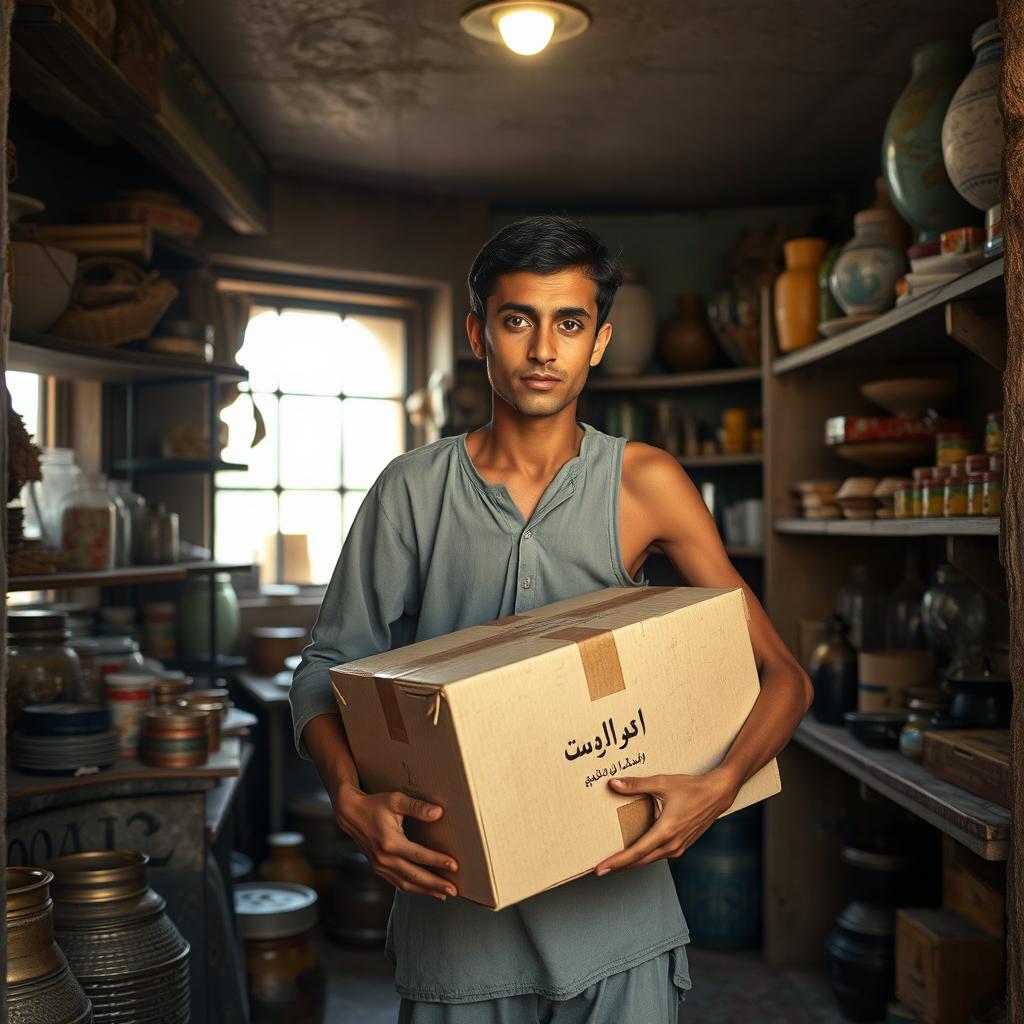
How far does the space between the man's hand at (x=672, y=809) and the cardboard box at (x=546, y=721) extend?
2 centimetres

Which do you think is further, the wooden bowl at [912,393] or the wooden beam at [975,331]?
the wooden bowl at [912,393]

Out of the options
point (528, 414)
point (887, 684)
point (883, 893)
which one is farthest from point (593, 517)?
point (883, 893)

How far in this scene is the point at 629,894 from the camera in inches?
61.9

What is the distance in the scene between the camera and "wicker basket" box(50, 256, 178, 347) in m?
2.97

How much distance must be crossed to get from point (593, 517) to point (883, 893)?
7.13 ft

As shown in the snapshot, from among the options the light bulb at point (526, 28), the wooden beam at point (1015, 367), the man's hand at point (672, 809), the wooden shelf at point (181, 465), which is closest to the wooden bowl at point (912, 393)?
the light bulb at point (526, 28)

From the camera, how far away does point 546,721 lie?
4.23 ft

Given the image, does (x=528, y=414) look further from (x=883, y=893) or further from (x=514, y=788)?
(x=883, y=893)

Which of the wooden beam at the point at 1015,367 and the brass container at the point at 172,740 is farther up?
the wooden beam at the point at 1015,367

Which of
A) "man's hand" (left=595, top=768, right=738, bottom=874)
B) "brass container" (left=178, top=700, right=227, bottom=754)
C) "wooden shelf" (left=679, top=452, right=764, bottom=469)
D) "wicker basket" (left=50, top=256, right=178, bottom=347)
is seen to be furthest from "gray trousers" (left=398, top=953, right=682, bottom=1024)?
"wooden shelf" (left=679, top=452, right=764, bottom=469)

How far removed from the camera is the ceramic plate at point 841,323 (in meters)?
3.12

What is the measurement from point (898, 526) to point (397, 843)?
6.05 feet

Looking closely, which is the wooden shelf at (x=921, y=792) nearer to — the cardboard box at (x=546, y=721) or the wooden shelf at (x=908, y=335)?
the cardboard box at (x=546, y=721)

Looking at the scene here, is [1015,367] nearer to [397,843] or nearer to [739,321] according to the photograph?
[397,843]
